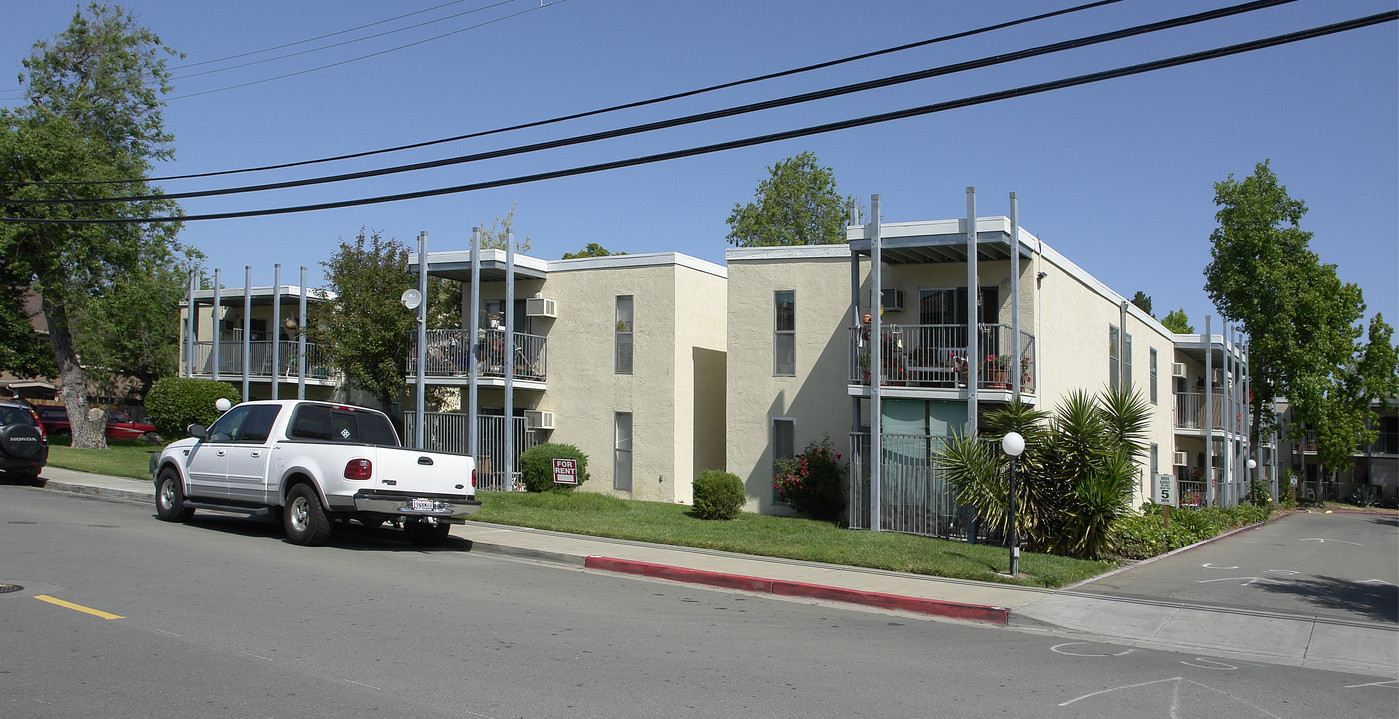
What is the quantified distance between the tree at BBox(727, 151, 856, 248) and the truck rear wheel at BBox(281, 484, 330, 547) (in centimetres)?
3703

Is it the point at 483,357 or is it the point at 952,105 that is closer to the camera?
the point at 952,105

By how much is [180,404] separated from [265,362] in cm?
284

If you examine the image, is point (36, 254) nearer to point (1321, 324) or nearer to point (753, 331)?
point (753, 331)

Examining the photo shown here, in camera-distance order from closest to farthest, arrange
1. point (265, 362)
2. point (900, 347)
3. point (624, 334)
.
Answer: point (900, 347), point (624, 334), point (265, 362)

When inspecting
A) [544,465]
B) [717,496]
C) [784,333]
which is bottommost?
[717,496]

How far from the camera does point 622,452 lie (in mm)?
23516

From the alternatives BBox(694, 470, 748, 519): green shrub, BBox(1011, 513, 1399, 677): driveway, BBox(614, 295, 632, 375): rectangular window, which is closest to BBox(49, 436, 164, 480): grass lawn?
BBox(614, 295, 632, 375): rectangular window

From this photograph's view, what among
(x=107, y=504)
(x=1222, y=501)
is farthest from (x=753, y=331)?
(x=1222, y=501)

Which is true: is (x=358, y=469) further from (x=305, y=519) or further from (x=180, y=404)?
(x=180, y=404)

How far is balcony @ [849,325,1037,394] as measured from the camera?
58.9ft

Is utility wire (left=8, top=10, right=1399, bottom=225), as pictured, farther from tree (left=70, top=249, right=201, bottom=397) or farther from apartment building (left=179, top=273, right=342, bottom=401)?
tree (left=70, top=249, right=201, bottom=397)

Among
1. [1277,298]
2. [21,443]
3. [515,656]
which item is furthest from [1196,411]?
[21,443]

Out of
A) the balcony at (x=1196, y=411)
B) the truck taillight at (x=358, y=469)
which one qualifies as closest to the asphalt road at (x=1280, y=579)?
the balcony at (x=1196, y=411)

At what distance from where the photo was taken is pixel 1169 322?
6606 cm
